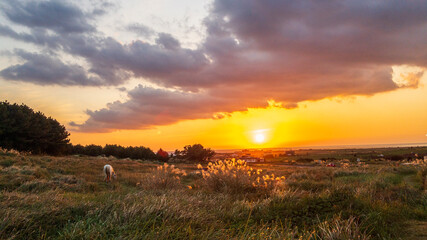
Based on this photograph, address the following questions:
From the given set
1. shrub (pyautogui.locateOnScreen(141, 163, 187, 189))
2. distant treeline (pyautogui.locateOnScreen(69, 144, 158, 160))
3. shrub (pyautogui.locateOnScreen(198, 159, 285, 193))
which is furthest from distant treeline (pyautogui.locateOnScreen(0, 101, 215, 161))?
shrub (pyautogui.locateOnScreen(198, 159, 285, 193))

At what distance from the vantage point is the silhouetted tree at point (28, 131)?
35.4 meters

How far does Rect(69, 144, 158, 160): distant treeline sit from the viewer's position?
197 ft

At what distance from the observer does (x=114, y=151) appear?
62.8 metres

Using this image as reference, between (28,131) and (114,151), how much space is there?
84.4ft

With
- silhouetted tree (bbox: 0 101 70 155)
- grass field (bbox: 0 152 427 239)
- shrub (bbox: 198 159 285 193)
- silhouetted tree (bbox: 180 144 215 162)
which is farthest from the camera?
silhouetted tree (bbox: 180 144 215 162)

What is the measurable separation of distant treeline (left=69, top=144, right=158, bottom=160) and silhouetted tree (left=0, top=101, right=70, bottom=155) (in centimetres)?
1322

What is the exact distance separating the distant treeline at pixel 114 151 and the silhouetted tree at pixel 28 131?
521 inches

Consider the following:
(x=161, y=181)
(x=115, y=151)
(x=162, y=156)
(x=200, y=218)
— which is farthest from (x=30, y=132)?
(x=200, y=218)

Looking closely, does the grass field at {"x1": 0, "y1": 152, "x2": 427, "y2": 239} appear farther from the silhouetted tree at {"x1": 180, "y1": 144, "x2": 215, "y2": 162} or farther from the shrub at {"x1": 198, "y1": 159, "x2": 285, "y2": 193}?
the silhouetted tree at {"x1": 180, "y1": 144, "x2": 215, "y2": 162}

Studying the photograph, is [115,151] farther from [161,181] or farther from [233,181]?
[233,181]

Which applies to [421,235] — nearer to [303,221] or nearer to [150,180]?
[303,221]

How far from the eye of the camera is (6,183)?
10.2 metres

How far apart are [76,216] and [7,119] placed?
130 ft

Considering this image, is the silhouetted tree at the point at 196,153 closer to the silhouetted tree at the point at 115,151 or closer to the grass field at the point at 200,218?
the silhouetted tree at the point at 115,151
